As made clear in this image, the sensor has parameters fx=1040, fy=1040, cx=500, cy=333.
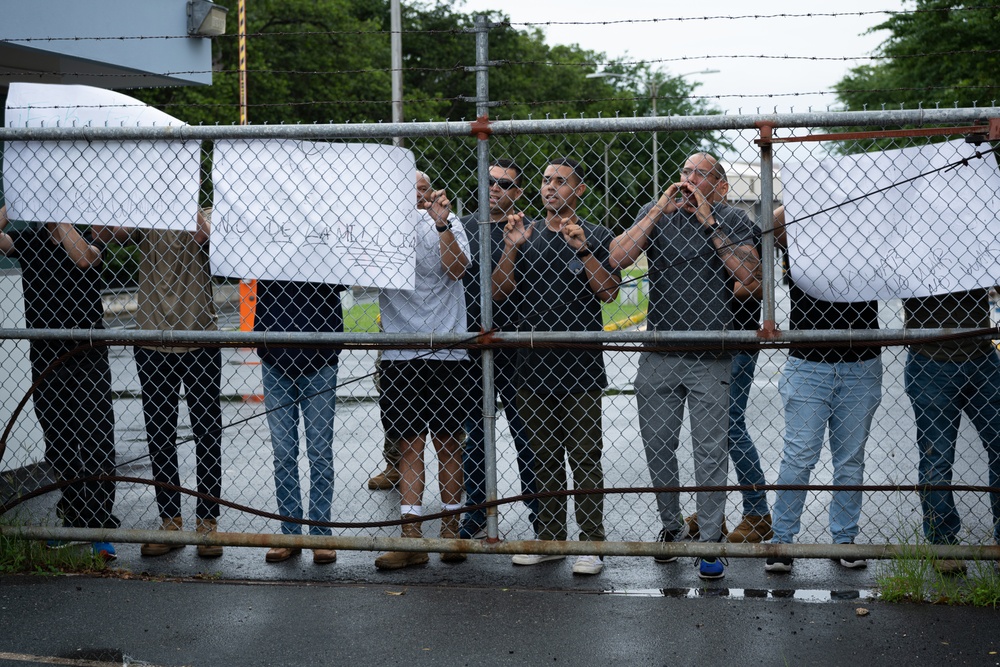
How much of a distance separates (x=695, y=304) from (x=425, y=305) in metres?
1.33

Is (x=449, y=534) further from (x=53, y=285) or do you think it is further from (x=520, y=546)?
(x=53, y=285)

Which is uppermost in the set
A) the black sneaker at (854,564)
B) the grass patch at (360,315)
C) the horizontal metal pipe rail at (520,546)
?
the grass patch at (360,315)

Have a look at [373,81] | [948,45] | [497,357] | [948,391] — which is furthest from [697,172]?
[373,81]

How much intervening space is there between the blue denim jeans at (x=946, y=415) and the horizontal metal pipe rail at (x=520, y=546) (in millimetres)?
379

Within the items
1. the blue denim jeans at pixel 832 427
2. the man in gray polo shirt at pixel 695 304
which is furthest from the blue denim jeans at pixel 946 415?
the man in gray polo shirt at pixel 695 304

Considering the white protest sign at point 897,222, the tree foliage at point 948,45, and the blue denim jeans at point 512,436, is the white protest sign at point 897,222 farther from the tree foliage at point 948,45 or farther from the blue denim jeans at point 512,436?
the tree foliage at point 948,45

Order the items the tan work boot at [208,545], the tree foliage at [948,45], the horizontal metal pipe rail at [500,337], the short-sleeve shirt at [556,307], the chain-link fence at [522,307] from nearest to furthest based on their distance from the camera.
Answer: the horizontal metal pipe rail at [500,337]
the chain-link fence at [522,307]
the short-sleeve shirt at [556,307]
the tan work boot at [208,545]
the tree foliage at [948,45]

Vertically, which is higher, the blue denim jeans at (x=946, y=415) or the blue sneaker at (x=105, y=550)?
the blue denim jeans at (x=946, y=415)

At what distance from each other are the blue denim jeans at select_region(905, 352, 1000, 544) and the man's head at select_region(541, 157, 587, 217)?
5.91 ft

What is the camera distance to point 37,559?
5.16 metres

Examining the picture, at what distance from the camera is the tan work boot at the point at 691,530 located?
5094 millimetres

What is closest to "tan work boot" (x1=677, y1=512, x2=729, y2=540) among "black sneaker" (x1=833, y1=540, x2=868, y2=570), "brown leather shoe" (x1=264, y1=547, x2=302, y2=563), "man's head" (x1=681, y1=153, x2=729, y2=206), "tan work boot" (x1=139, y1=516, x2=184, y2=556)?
"black sneaker" (x1=833, y1=540, x2=868, y2=570)

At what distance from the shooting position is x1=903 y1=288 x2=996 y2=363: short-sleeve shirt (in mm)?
4855

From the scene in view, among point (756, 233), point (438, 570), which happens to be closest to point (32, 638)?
point (438, 570)
